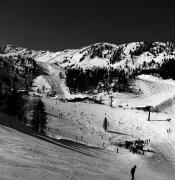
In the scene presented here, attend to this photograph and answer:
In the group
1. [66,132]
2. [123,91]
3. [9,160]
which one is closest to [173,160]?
[66,132]

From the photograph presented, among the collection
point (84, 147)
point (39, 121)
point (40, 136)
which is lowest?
point (84, 147)

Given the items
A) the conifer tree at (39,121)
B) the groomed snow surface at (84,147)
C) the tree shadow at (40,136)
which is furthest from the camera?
the conifer tree at (39,121)

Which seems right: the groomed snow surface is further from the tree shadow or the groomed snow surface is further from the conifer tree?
the conifer tree

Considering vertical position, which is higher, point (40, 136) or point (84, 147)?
point (40, 136)

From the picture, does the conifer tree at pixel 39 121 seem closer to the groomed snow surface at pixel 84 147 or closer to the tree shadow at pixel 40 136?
A: the groomed snow surface at pixel 84 147

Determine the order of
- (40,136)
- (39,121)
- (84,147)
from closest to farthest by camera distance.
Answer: (40,136) → (84,147) → (39,121)

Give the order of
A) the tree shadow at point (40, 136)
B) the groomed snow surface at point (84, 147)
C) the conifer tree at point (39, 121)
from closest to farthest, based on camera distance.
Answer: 1. the groomed snow surface at point (84, 147)
2. the tree shadow at point (40, 136)
3. the conifer tree at point (39, 121)

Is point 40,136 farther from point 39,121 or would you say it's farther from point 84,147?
point 39,121

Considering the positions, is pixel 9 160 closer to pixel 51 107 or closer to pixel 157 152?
pixel 157 152

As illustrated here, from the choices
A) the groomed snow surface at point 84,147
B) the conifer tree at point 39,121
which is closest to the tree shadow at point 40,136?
the groomed snow surface at point 84,147

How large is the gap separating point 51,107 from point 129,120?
24721 millimetres

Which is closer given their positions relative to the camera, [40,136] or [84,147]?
[40,136]

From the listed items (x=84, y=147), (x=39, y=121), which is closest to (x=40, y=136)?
(x=84, y=147)

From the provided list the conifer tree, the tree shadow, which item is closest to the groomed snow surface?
the tree shadow
